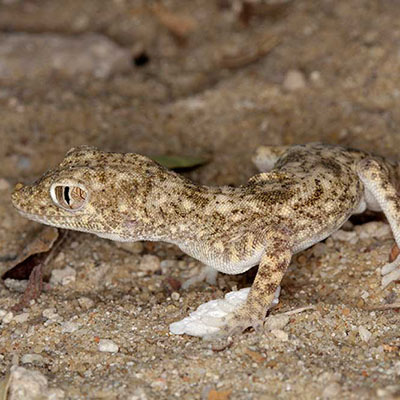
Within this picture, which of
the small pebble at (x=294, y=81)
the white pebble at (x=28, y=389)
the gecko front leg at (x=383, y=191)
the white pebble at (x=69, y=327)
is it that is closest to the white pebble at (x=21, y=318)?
the white pebble at (x=69, y=327)

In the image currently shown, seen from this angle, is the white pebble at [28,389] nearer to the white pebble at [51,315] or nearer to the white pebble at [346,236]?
the white pebble at [51,315]

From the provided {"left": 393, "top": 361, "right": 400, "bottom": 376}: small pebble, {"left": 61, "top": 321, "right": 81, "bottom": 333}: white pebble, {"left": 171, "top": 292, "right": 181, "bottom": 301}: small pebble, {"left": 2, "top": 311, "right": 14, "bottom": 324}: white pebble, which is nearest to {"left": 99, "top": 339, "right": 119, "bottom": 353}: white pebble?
{"left": 61, "top": 321, "right": 81, "bottom": 333}: white pebble

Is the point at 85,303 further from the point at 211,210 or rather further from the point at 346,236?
the point at 346,236

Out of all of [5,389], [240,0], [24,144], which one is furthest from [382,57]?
[5,389]

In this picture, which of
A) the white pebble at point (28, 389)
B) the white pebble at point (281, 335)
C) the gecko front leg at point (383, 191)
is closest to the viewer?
the white pebble at point (28, 389)

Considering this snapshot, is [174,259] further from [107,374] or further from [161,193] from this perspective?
[107,374]

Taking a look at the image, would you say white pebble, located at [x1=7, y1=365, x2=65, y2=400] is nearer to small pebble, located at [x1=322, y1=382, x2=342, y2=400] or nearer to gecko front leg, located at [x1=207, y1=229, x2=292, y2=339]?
gecko front leg, located at [x1=207, y1=229, x2=292, y2=339]
